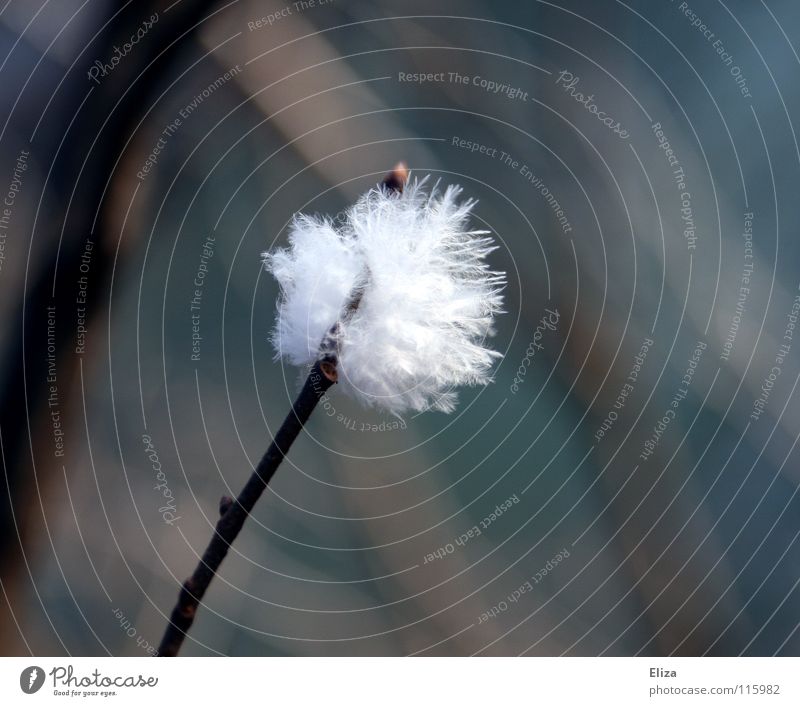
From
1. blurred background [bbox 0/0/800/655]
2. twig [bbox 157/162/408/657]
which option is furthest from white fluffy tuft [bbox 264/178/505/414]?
blurred background [bbox 0/0/800/655]

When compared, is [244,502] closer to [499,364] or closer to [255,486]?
[255,486]

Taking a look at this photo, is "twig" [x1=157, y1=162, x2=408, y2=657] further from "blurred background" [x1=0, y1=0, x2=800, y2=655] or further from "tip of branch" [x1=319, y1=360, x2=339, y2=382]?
"blurred background" [x1=0, y1=0, x2=800, y2=655]

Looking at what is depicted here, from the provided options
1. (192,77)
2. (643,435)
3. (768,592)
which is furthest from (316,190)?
(768,592)

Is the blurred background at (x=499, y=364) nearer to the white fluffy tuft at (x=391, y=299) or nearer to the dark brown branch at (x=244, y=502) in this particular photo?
the white fluffy tuft at (x=391, y=299)

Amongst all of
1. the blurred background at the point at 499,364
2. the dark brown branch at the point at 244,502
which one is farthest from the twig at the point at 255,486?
the blurred background at the point at 499,364

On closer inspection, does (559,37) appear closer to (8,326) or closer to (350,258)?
(350,258)

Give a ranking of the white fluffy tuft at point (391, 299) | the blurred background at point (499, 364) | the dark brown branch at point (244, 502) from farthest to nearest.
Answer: the blurred background at point (499, 364) < the white fluffy tuft at point (391, 299) < the dark brown branch at point (244, 502)
